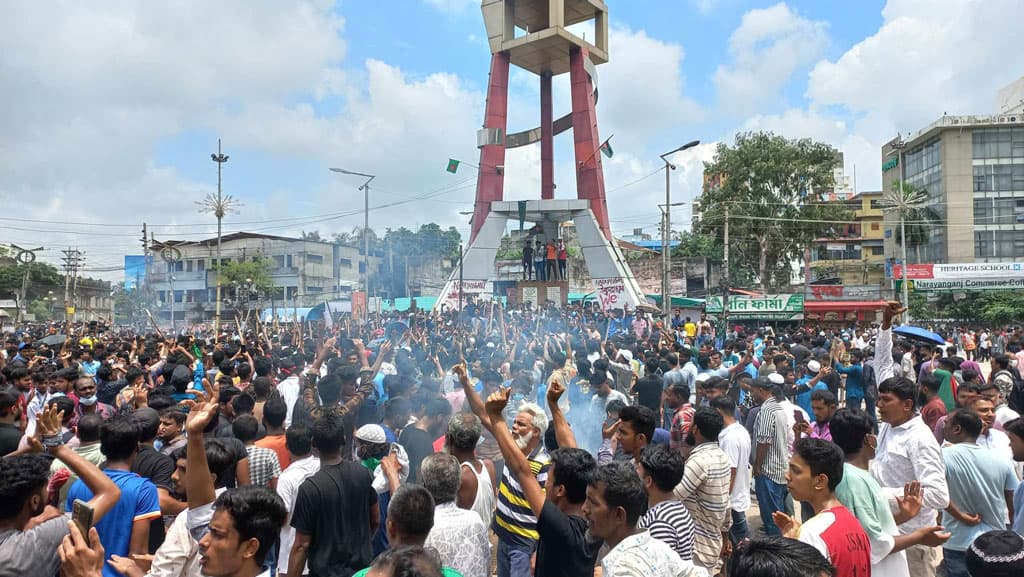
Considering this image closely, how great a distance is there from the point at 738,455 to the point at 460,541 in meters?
2.65

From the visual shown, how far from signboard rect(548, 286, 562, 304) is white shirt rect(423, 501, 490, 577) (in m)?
25.4

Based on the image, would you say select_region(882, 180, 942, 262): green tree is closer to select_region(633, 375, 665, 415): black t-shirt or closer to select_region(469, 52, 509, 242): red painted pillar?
select_region(469, 52, 509, 242): red painted pillar

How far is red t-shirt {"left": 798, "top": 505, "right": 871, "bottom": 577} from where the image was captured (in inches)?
103

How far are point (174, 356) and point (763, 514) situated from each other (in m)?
8.44

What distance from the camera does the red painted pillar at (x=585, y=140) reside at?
3009cm

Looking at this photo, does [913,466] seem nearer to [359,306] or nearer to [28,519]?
[28,519]

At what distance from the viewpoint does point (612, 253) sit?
1128 inches

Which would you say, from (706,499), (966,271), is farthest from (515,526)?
(966,271)

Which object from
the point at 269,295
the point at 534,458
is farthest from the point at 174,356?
the point at 269,295

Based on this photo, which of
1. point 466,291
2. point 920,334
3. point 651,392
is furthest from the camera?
point 466,291

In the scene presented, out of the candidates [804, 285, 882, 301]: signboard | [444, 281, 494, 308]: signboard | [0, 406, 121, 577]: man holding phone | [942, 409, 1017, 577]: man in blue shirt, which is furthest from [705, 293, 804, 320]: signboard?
[0, 406, 121, 577]: man holding phone

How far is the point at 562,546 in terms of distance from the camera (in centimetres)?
290

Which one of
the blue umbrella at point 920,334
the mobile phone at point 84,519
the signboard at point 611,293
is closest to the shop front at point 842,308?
the signboard at point 611,293

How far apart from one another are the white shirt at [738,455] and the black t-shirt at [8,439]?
206 inches
